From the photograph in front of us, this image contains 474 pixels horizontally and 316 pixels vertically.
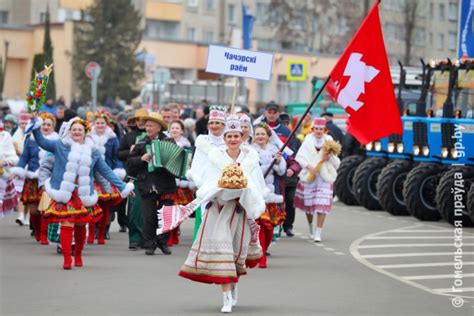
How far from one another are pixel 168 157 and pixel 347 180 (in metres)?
11.0

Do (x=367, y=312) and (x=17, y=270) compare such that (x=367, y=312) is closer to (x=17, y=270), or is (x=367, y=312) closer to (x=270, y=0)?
(x=17, y=270)

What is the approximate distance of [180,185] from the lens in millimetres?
18297

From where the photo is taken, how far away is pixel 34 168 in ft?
62.0

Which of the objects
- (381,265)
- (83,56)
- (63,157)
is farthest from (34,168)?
(83,56)

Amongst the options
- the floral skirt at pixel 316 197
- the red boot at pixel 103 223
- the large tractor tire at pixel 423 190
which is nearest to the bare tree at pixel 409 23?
the large tractor tire at pixel 423 190

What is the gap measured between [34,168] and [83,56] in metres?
45.3

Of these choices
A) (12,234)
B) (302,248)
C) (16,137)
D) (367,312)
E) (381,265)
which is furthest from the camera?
(16,137)

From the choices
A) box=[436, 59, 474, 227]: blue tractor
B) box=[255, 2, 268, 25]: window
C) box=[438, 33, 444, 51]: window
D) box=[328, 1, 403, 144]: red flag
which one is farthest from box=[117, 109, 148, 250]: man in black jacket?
box=[438, 33, 444, 51]: window

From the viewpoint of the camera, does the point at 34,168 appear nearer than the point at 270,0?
Yes

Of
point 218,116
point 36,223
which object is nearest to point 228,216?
point 218,116

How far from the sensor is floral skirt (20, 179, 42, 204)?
18797mm

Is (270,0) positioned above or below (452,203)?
above

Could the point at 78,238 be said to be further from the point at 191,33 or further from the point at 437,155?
the point at 191,33

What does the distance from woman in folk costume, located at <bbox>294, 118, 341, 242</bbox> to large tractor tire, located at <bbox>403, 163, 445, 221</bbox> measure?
3628 mm
